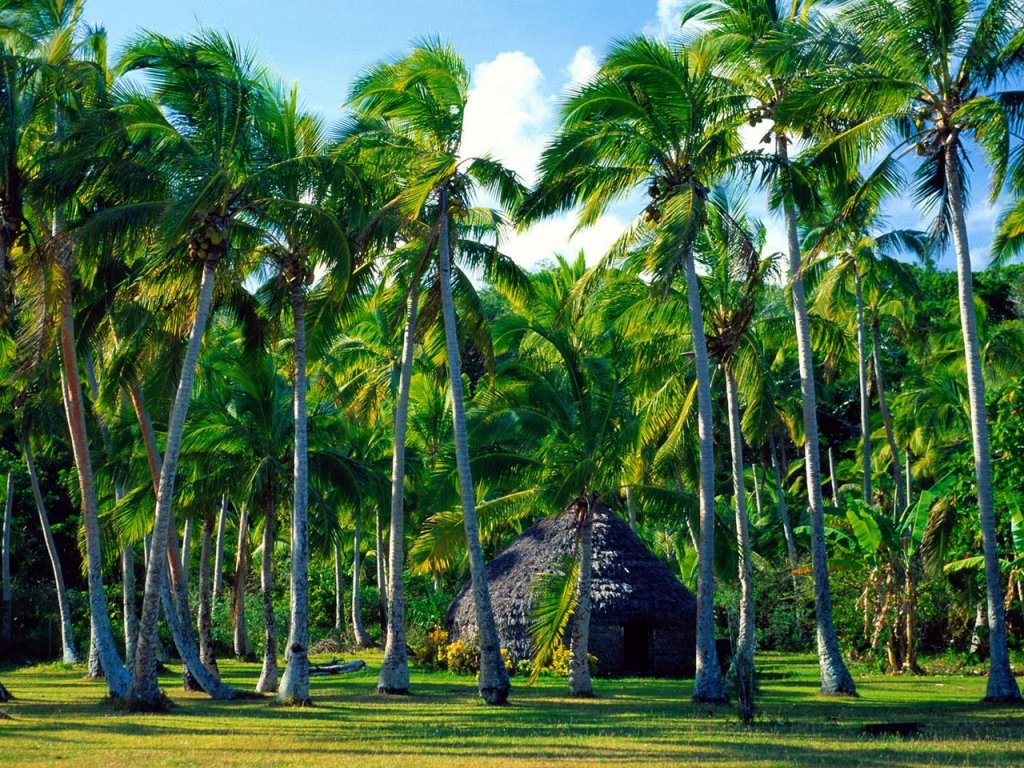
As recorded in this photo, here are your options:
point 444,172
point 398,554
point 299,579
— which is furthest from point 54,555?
point 444,172

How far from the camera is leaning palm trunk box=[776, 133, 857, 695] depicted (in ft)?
58.6

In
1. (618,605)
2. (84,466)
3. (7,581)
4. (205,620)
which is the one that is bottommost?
(205,620)

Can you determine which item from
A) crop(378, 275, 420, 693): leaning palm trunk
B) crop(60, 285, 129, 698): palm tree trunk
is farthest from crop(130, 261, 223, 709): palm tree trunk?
crop(378, 275, 420, 693): leaning palm trunk

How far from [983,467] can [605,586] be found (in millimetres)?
9774

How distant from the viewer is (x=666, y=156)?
17.4m

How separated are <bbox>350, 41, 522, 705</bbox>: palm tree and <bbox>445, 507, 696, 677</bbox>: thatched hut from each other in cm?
620

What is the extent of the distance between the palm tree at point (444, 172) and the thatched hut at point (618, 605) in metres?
6.20

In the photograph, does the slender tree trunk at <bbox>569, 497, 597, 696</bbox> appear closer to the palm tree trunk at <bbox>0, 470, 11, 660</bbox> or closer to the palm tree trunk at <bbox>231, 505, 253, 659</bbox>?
the palm tree trunk at <bbox>231, 505, 253, 659</bbox>

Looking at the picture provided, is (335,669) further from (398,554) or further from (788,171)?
(788,171)

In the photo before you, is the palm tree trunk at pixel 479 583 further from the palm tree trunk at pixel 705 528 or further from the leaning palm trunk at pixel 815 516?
the leaning palm trunk at pixel 815 516

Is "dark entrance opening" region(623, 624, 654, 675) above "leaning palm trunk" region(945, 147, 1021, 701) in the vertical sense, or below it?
below

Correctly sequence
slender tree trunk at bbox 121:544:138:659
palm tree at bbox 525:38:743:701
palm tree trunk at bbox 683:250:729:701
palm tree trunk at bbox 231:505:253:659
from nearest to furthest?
1. palm tree at bbox 525:38:743:701
2. palm tree trunk at bbox 683:250:729:701
3. slender tree trunk at bbox 121:544:138:659
4. palm tree trunk at bbox 231:505:253:659

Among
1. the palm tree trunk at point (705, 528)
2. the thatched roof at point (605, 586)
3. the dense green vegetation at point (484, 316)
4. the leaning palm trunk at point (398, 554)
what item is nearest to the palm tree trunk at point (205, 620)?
the dense green vegetation at point (484, 316)

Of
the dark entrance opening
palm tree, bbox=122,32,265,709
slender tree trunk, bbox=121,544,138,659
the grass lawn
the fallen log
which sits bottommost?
the fallen log
